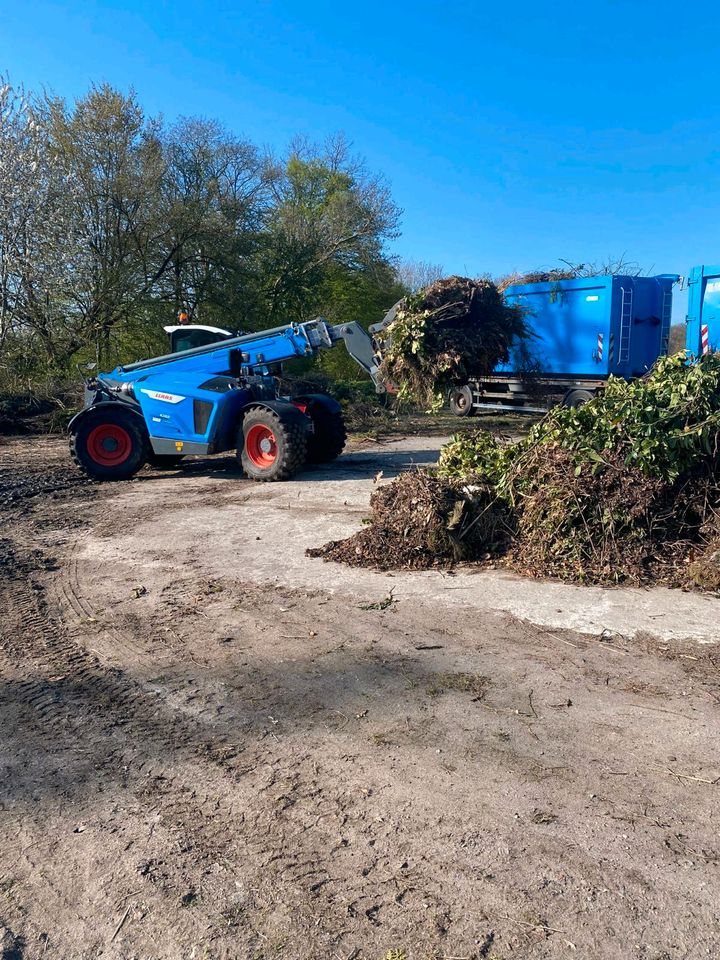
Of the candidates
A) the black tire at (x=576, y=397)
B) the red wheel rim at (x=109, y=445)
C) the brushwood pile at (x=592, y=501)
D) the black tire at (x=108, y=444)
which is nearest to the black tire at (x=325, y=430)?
the black tire at (x=108, y=444)

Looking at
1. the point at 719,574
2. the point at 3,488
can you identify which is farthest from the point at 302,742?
the point at 3,488

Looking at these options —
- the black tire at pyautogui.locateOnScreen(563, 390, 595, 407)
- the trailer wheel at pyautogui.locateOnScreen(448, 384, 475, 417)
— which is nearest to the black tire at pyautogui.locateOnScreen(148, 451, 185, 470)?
the black tire at pyautogui.locateOnScreen(563, 390, 595, 407)

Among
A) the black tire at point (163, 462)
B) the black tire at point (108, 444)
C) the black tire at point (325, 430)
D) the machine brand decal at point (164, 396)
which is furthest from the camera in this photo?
the black tire at point (163, 462)

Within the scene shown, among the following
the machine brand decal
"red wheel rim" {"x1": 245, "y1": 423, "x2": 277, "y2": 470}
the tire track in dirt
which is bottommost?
the tire track in dirt

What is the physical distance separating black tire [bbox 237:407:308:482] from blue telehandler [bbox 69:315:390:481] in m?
0.01

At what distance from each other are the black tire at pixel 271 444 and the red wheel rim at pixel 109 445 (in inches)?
70.9

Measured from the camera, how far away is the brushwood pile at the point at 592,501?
605cm

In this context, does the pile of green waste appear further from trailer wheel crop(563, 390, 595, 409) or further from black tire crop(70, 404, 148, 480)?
trailer wheel crop(563, 390, 595, 409)

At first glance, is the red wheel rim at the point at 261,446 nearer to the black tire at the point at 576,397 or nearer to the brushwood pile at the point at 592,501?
the brushwood pile at the point at 592,501

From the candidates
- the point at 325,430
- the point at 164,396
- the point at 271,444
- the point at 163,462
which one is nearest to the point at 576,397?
the point at 325,430

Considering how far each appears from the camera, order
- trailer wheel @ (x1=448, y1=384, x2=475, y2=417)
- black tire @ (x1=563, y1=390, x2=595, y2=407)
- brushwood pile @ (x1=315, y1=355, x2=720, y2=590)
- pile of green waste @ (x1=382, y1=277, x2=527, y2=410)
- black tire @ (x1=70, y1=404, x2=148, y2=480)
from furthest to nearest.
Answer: trailer wheel @ (x1=448, y1=384, x2=475, y2=417), black tire @ (x1=563, y1=390, x2=595, y2=407), black tire @ (x1=70, y1=404, x2=148, y2=480), pile of green waste @ (x1=382, y1=277, x2=527, y2=410), brushwood pile @ (x1=315, y1=355, x2=720, y2=590)

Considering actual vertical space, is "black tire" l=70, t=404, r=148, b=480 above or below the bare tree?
below

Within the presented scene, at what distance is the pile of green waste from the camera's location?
920cm

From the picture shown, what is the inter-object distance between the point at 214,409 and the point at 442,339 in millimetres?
3544
